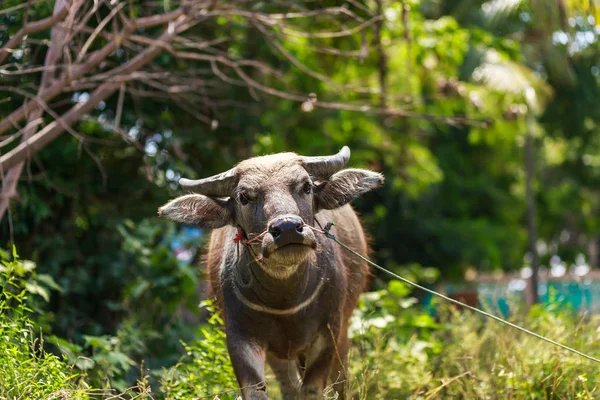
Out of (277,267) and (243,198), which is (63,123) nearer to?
(243,198)

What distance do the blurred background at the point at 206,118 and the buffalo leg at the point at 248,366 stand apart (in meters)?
1.24

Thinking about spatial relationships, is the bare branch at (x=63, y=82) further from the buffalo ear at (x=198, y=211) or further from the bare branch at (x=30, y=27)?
the buffalo ear at (x=198, y=211)

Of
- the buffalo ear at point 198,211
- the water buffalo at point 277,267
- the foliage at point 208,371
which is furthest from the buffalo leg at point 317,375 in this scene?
the buffalo ear at point 198,211

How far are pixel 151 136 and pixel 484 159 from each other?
15.3m

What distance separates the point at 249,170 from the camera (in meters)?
5.18

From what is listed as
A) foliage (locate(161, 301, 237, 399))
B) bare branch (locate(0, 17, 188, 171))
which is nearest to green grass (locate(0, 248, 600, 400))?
foliage (locate(161, 301, 237, 399))

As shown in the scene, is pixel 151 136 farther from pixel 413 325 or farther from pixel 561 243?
pixel 561 243

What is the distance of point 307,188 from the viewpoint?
511 centimetres

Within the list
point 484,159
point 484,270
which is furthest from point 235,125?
point 484,270

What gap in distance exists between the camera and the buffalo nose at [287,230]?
459 centimetres

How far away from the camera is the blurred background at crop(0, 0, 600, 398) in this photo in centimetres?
745

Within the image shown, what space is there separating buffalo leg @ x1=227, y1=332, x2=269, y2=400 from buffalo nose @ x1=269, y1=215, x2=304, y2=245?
0.94 m

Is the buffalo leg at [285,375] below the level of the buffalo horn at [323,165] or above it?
below

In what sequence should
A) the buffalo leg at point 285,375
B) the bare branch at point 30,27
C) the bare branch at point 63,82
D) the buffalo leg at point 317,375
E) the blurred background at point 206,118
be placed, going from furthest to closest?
the blurred background at point 206,118 < the bare branch at point 63,82 < the buffalo leg at point 285,375 < the bare branch at point 30,27 < the buffalo leg at point 317,375
